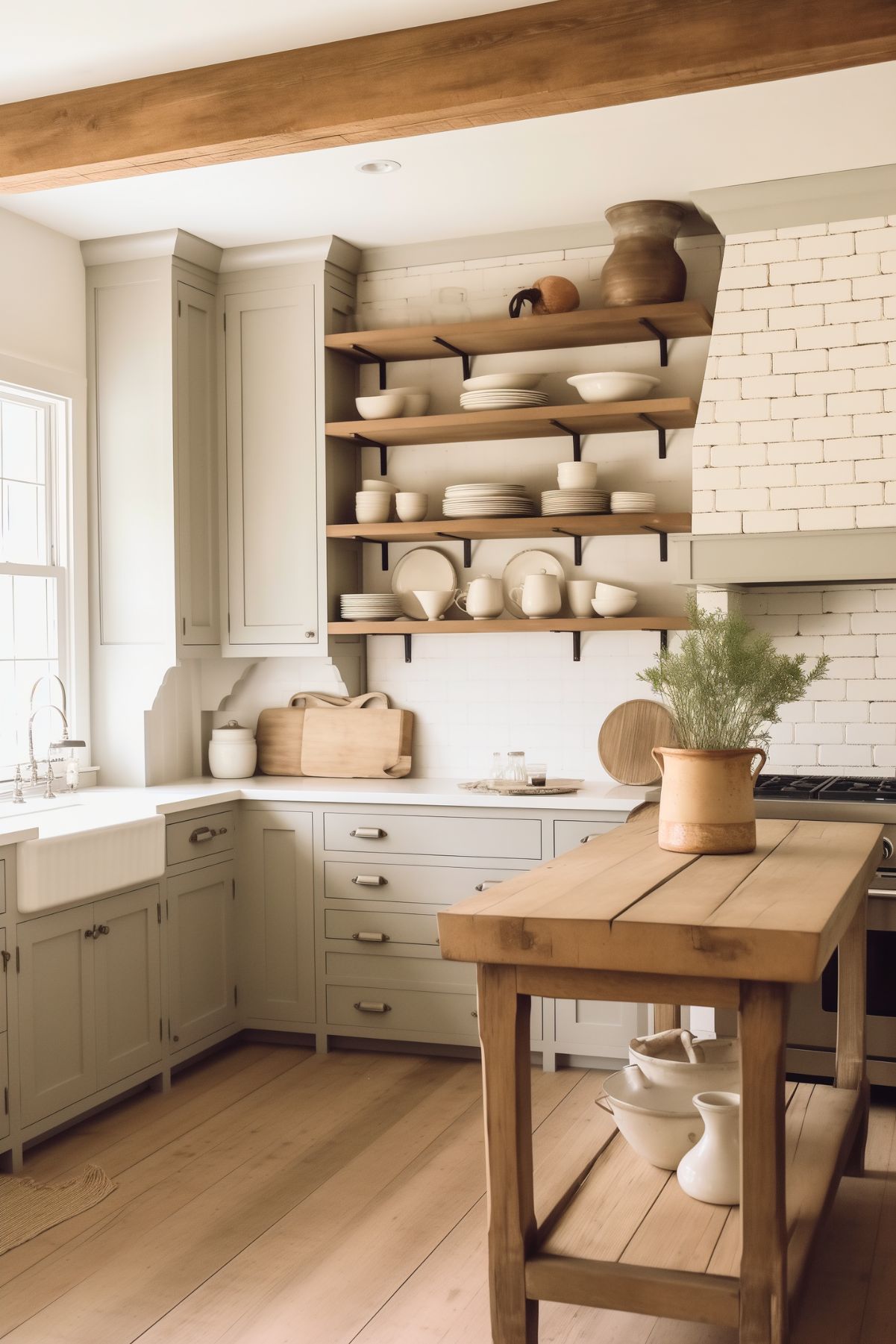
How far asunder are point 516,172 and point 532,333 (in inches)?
24.8

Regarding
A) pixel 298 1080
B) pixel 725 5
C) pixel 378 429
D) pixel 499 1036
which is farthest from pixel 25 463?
pixel 499 1036

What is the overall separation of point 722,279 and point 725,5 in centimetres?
157

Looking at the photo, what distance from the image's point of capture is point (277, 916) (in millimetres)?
4848

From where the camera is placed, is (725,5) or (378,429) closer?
(725,5)

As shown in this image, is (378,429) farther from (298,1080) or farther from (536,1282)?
(536,1282)

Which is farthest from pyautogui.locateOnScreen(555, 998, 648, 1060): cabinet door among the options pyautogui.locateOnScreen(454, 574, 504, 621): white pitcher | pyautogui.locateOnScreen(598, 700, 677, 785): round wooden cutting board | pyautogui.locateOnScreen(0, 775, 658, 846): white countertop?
pyautogui.locateOnScreen(454, 574, 504, 621): white pitcher

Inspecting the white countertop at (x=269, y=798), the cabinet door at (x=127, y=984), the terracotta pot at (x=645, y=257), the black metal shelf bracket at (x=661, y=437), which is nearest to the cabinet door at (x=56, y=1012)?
the cabinet door at (x=127, y=984)

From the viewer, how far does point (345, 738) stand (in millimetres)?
5234

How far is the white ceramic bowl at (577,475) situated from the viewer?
4.78 metres

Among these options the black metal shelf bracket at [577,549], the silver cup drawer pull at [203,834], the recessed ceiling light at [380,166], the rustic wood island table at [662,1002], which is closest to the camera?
the rustic wood island table at [662,1002]

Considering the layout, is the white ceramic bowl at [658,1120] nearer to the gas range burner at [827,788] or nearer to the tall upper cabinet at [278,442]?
the gas range burner at [827,788]

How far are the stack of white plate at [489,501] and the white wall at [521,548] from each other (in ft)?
0.81

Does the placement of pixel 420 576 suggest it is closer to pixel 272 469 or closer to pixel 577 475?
pixel 272 469

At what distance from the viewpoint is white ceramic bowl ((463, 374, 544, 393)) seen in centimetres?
484
